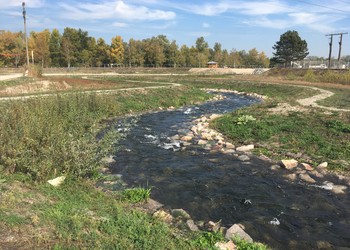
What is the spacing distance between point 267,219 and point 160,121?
14016mm

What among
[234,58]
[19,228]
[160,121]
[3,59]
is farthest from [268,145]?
[234,58]

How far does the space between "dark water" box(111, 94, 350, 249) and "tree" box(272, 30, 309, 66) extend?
272 feet

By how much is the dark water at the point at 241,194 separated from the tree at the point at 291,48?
82792 millimetres

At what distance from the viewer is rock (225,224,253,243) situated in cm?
628

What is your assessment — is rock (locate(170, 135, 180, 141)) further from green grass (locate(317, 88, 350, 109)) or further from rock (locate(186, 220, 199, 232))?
green grass (locate(317, 88, 350, 109))

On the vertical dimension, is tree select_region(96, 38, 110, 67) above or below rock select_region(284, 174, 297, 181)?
above

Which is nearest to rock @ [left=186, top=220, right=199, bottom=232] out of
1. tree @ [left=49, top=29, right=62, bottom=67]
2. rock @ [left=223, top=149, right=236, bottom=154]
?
rock @ [left=223, top=149, right=236, bottom=154]

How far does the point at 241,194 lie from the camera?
9.02 metres

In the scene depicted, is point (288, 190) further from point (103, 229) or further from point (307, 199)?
point (103, 229)

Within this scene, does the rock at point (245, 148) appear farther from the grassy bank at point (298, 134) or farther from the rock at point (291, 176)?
the rock at point (291, 176)

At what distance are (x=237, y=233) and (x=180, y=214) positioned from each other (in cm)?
148

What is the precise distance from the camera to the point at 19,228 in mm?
5516

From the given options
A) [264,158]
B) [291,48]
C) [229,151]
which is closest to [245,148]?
[229,151]

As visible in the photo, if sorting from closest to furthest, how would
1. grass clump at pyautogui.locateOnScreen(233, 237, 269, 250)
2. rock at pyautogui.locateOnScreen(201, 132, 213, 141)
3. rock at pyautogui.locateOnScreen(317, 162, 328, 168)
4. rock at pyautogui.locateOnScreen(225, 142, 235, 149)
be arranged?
grass clump at pyautogui.locateOnScreen(233, 237, 269, 250)
rock at pyautogui.locateOnScreen(317, 162, 328, 168)
rock at pyautogui.locateOnScreen(225, 142, 235, 149)
rock at pyautogui.locateOnScreen(201, 132, 213, 141)
